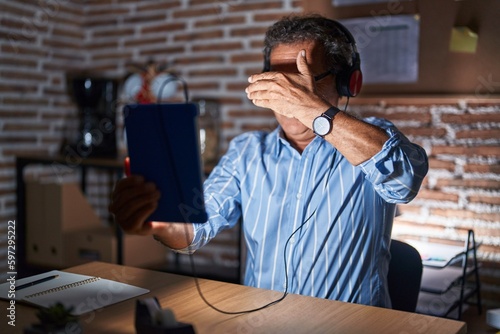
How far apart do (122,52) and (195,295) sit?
2275 mm

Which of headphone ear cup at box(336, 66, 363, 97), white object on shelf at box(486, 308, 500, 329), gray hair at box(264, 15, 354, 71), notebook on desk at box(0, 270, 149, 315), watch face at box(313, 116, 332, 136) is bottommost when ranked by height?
white object on shelf at box(486, 308, 500, 329)

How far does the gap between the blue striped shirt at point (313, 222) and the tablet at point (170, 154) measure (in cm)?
50

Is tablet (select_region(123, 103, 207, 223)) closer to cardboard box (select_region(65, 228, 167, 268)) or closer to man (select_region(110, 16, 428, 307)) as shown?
man (select_region(110, 16, 428, 307))

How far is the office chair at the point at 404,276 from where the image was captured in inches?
57.0

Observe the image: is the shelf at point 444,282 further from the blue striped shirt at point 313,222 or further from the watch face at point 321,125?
the watch face at point 321,125

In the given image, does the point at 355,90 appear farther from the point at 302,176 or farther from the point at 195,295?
the point at 195,295

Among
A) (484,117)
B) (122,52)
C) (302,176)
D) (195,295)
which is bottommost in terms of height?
(195,295)

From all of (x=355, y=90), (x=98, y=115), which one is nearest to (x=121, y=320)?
(x=355, y=90)

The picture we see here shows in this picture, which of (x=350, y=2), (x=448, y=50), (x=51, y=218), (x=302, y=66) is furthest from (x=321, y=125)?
(x=51, y=218)

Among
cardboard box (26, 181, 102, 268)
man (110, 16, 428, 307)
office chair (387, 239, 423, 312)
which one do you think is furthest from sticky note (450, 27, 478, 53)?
cardboard box (26, 181, 102, 268)

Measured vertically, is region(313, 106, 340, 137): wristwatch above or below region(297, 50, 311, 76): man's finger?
below

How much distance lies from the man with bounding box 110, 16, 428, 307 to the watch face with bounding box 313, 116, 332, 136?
0.12 meters

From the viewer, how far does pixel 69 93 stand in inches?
122

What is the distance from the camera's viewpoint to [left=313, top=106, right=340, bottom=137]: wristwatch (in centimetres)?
121
